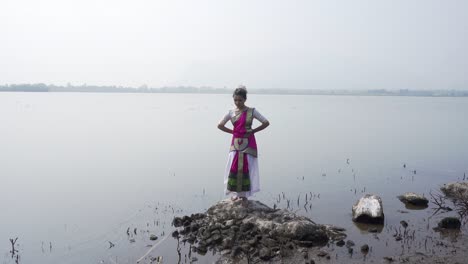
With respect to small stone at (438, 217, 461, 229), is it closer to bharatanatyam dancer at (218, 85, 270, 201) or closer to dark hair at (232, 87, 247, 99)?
bharatanatyam dancer at (218, 85, 270, 201)

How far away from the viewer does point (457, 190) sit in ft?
41.4

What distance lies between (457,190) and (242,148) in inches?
300

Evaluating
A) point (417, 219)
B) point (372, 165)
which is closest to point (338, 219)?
point (417, 219)

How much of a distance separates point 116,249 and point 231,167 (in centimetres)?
316

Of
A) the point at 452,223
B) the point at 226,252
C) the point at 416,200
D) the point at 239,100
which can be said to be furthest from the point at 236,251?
the point at 416,200

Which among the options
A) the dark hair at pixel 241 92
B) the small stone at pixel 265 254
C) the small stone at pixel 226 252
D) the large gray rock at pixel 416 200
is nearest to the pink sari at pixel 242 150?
the dark hair at pixel 241 92

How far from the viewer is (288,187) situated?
49.0ft

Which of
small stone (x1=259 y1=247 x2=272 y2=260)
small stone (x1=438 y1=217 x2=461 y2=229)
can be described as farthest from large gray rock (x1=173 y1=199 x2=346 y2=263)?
small stone (x1=438 y1=217 x2=461 y2=229)

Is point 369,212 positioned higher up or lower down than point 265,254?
higher up

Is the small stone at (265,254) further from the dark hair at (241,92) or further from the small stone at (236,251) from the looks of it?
the dark hair at (241,92)

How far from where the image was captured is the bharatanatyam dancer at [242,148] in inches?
358

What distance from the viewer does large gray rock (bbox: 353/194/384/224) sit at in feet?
33.5

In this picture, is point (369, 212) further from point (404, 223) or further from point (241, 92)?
point (241, 92)

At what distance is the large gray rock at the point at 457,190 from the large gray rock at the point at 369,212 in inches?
133
